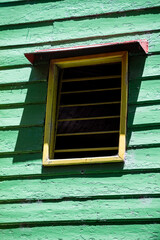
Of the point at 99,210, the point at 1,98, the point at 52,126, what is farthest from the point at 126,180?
the point at 1,98

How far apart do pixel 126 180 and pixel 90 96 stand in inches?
107

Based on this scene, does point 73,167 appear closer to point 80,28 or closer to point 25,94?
point 25,94

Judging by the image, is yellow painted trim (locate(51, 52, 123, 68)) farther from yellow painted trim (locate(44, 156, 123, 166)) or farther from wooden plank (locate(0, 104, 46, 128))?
yellow painted trim (locate(44, 156, 123, 166))

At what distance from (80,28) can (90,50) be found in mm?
383

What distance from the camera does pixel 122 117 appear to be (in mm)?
3451

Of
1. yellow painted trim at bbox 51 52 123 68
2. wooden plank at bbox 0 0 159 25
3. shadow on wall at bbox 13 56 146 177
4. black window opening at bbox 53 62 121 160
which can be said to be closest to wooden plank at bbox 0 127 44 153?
shadow on wall at bbox 13 56 146 177

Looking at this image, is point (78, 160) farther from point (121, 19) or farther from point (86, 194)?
point (121, 19)

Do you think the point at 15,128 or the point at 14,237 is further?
the point at 15,128

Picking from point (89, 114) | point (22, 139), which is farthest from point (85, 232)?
point (89, 114)

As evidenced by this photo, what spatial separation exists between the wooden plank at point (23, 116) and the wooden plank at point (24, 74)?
11.4 inches

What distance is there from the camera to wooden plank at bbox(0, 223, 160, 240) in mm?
3139

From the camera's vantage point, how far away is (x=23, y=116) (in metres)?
3.74

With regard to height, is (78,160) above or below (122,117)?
below

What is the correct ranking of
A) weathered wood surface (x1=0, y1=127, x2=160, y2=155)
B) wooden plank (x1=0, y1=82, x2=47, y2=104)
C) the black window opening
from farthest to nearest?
the black window opening → wooden plank (x1=0, y1=82, x2=47, y2=104) → weathered wood surface (x1=0, y1=127, x2=160, y2=155)
